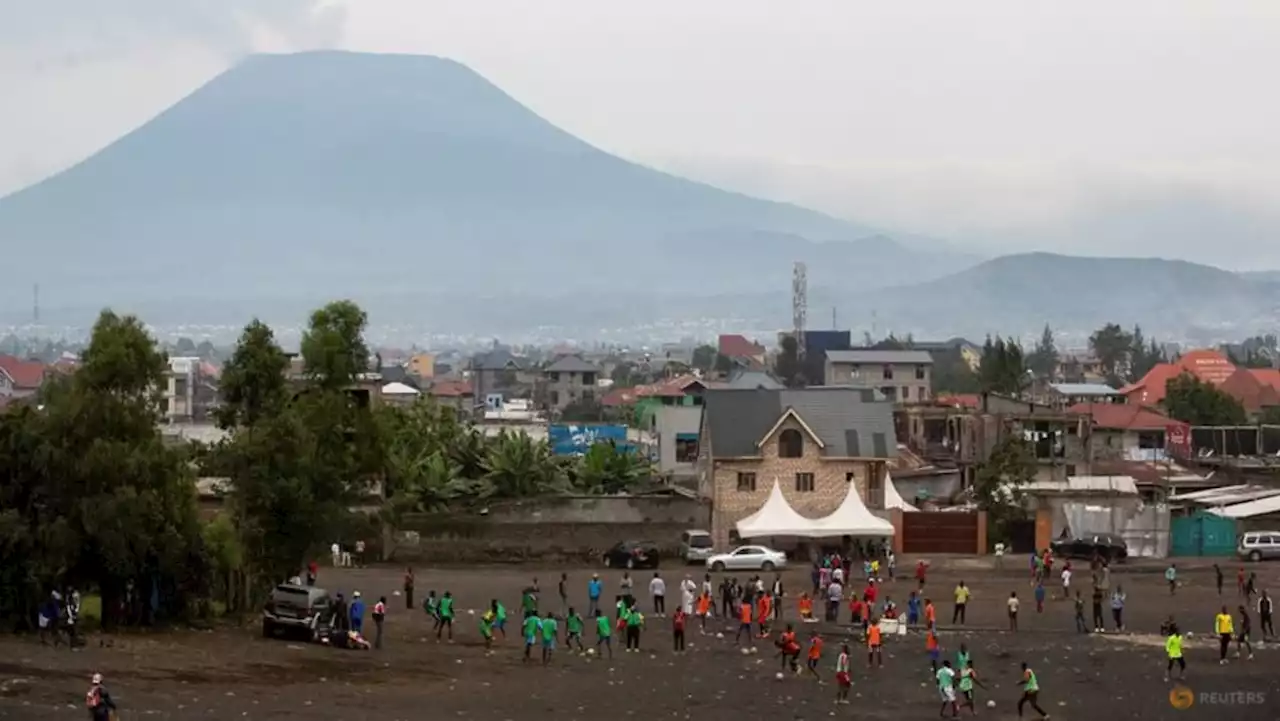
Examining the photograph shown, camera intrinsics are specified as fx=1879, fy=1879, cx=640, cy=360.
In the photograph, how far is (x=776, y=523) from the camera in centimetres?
5238

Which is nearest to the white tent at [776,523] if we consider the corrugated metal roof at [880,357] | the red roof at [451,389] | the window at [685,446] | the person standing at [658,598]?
the person standing at [658,598]

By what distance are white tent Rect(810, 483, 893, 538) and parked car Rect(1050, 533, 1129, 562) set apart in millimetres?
4733

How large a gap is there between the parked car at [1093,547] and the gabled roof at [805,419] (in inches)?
237

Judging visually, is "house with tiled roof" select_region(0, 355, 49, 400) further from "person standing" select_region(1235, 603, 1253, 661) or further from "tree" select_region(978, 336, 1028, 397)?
"person standing" select_region(1235, 603, 1253, 661)

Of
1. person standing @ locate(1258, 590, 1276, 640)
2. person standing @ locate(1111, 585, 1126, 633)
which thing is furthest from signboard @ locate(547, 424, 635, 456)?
person standing @ locate(1258, 590, 1276, 640)

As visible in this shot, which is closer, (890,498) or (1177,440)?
(890,498)

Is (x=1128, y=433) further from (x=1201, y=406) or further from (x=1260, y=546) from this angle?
(x=1260, y=546)

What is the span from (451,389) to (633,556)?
101414 mm

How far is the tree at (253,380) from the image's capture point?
3797 centimetres

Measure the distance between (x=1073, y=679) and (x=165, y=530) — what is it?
16110 millimetres

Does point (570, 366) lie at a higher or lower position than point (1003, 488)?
higher

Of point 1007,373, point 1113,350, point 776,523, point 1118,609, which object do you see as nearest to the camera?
point 1118,609

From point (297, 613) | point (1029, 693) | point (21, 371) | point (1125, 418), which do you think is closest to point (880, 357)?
point (1125, 418)

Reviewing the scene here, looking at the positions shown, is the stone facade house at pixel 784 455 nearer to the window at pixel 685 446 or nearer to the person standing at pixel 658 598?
the person standing at pixel 658 598
